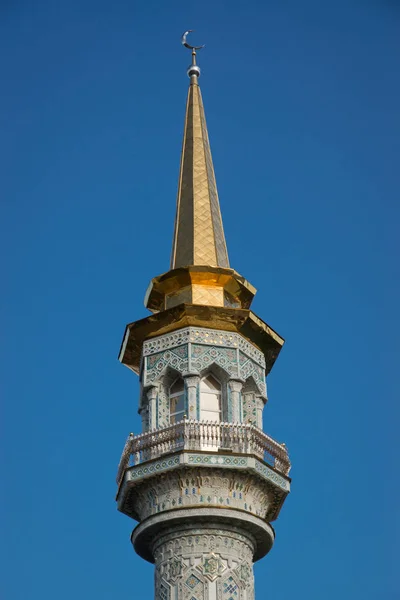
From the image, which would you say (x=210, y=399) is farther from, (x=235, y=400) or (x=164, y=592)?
(x=164, y=592)

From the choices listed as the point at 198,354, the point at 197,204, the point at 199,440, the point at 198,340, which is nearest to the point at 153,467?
the point at 199,440

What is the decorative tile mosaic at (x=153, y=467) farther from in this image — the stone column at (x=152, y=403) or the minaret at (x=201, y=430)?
the stone column at (x=152, y=403)

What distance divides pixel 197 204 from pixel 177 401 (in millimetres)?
5420

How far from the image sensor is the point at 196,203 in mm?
29219

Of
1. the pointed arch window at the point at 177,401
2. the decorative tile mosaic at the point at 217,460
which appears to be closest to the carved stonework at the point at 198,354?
the pointed arch window at the point at 177,401

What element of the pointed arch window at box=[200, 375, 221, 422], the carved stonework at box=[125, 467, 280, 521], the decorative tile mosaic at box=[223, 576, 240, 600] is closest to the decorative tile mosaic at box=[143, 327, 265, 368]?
the pointed arch window at box=[200, 375, 221, 422]

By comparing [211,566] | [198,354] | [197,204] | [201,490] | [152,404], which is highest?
[197,204]

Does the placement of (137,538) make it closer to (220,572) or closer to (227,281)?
(220,572)

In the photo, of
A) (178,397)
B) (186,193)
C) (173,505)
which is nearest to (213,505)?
(173,505)

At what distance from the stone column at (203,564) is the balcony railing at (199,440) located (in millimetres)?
1569

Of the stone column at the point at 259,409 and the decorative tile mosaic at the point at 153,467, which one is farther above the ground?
the stone column at the point at 259,409

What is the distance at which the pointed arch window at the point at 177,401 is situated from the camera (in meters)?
25.8

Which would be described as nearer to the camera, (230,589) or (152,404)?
(230,589)

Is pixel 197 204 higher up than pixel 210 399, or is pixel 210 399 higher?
pixel 197 204
